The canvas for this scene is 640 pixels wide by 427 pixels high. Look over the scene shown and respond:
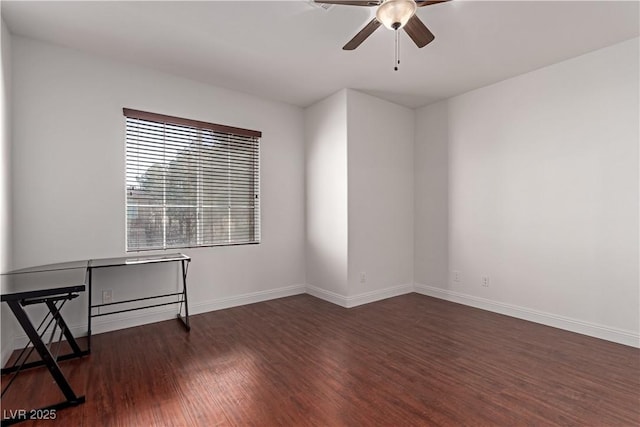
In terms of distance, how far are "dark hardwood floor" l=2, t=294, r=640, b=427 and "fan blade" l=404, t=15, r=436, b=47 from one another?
2.45 meters

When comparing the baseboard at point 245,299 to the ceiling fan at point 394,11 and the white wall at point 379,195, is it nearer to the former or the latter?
the white wall at point 379,195

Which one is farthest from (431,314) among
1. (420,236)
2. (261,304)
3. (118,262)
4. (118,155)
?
(118,155)

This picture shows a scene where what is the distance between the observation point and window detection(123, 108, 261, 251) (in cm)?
336

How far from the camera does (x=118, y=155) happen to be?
3.22 meters

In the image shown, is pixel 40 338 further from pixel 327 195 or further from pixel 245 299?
pixel 327 195

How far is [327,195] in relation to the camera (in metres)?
4.27

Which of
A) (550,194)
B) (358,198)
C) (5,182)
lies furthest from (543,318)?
(5,182)

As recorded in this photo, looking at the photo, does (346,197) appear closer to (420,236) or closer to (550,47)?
(420,236)

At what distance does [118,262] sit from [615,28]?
4735mm

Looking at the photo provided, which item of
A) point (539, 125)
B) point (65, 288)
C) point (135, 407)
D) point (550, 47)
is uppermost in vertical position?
point (550, 47)

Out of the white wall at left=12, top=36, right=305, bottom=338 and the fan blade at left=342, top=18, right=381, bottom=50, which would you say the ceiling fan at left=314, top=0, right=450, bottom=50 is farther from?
the white wall at left=12, top=36, right=305, bottom=338

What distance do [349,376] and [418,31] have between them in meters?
2.51

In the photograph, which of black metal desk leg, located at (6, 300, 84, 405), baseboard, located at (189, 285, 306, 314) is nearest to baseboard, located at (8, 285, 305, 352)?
baseboard, located at (189, 285, 306, 314)

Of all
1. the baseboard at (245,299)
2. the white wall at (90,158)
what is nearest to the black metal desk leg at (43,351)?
the white wall at (90,158)
